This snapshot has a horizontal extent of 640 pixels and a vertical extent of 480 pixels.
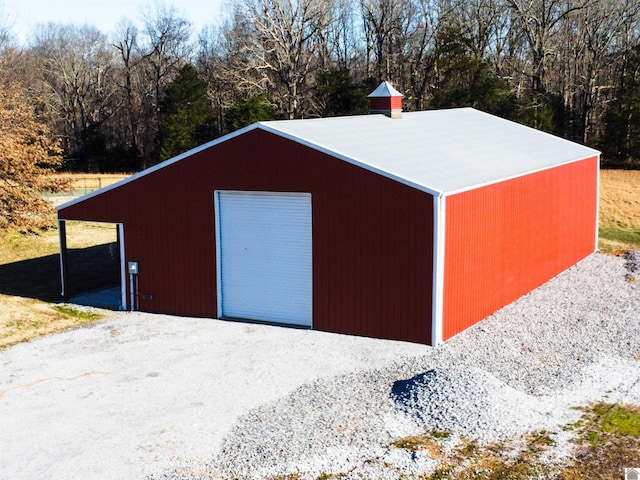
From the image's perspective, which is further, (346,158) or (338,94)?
(338,94)

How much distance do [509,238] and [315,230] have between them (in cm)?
459

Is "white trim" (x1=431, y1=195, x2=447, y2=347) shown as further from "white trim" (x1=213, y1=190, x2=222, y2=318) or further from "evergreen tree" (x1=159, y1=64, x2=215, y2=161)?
"evergreen tree" (x1=159, y1=64, x2=215, y2=161)

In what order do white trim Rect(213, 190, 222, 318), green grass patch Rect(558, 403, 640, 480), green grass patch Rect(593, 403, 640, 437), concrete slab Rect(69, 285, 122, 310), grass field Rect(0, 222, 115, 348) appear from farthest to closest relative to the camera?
concrete slab Rect(69, 285, 122, 310)
white trim Rect(213, 190, 222, 318)
grass field Rect(0, 222, 115, 348)
green grass patch Rect(593, 403, 640, 437)
green grass patch Rect(558, 403, 640, 480)

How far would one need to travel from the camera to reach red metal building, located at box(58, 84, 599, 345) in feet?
45.0

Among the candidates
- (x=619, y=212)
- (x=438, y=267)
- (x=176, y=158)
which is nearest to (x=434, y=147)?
(x=438, y=267)

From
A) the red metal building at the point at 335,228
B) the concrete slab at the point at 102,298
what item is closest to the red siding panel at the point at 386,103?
the red metal building at the point at 335,228

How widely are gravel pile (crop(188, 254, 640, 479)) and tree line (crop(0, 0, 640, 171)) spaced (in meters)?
28.3

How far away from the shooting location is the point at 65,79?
185 ft

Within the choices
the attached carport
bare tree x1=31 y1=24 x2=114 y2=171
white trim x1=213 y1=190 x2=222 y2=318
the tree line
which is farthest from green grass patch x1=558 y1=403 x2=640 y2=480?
bare tree x1=31 y1=24 x2=114 y2=171

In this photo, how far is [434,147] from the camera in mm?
17391

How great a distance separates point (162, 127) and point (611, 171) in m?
27.2

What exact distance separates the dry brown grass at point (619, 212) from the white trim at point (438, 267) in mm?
12105

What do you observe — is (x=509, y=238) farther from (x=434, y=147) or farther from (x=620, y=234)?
(x=620, y=234)

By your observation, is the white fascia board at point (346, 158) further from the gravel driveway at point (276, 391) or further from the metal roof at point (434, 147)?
the gravel driveway at point (276, 391)
